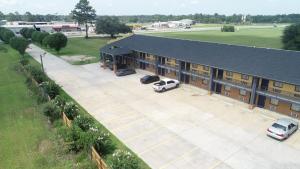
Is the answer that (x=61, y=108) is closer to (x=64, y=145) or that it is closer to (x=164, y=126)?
(x=64, y=145)

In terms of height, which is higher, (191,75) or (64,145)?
(191,75)

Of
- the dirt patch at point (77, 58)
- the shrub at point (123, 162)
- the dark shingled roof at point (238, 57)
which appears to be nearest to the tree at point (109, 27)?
the dirt patch at point (77, 58)

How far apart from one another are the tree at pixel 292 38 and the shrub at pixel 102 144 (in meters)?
63.2

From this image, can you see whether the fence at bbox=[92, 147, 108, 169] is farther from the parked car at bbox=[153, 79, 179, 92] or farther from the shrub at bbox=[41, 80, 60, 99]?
the parked car at bbox=[153, 79, 179, 92]

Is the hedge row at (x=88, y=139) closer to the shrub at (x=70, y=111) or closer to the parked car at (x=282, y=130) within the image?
the shrub at (x=70, y=111)

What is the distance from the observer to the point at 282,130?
912 inches

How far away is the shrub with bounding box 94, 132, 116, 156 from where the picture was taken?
20.1 meters

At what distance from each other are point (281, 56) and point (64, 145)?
30.1m

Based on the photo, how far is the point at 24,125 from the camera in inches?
1036

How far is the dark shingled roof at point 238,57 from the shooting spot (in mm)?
28781

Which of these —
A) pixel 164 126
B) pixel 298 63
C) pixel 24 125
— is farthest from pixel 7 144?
pixel 298 63

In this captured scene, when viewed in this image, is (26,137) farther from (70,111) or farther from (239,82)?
(239,82)

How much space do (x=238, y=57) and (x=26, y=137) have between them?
99.3 feet

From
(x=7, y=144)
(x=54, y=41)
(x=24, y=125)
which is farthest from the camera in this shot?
(x=54, y=41)
